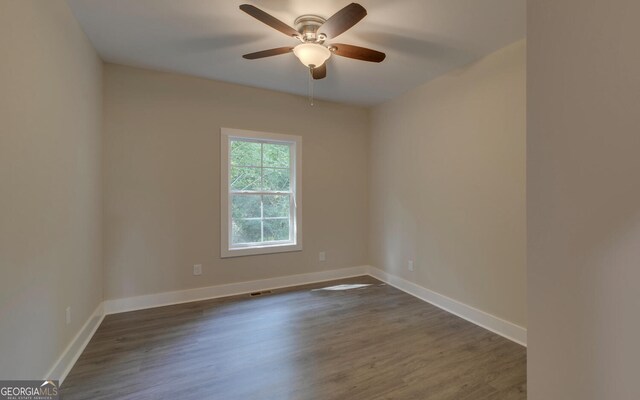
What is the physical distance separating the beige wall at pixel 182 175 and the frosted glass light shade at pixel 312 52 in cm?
155

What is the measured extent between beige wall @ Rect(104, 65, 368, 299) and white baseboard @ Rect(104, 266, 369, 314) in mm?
69

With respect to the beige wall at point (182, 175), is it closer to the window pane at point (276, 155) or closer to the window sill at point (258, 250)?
the window sill at point (258, 250)

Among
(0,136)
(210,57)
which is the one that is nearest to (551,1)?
(0,136)

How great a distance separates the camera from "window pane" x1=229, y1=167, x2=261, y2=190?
11.8 feet

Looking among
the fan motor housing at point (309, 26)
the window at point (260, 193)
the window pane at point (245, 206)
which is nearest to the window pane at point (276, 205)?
the window at point (260, 193)

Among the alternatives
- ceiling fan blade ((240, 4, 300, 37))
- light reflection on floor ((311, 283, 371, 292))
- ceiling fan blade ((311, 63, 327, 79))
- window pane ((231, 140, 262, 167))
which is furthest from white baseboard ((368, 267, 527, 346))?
ceiling fan blade ((240, 4, 300, 37))

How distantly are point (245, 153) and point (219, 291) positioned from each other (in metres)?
1.76

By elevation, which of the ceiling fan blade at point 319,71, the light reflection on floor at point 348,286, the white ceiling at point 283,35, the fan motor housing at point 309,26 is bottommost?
the light reflection on floor at point 348,286

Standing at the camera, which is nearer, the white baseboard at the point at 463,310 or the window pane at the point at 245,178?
the white baseboard at the point at 463,310

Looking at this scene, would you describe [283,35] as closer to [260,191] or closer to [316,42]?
[316,42]

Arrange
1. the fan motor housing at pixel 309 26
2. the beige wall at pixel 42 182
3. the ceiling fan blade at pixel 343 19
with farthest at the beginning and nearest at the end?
the fan motor housing at pixel 309 26 < the ceiling fan blade at pixel 343 19 < the beige wall at pixel 42 182

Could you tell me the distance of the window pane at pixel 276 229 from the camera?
3.79 m

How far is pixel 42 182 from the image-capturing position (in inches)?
66.3

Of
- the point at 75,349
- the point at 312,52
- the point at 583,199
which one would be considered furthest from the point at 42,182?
the point at 583,199
